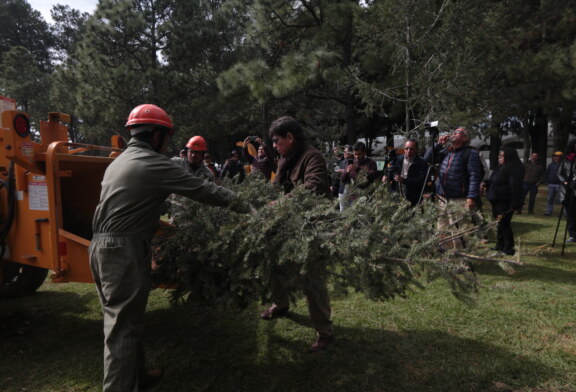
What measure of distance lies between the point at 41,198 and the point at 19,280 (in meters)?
2.08


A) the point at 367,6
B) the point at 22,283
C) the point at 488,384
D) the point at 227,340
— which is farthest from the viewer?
the point at 367,6

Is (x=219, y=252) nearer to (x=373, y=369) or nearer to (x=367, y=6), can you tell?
(x=373, y=369)

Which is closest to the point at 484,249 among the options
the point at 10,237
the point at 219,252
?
the point at 219,252

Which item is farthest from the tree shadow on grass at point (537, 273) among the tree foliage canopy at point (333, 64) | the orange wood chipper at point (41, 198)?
the orange wood chipper at point (41, 198)

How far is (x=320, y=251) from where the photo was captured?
7.14 feet

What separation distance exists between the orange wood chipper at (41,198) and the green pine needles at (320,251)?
1.28 m

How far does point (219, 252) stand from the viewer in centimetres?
243

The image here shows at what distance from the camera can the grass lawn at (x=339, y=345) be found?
2.87m

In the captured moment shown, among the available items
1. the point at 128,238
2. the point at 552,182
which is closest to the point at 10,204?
the point at 128,238

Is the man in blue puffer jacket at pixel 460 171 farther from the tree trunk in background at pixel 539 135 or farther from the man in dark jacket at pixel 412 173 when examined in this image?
the tree trunk in background at pixel 539 135

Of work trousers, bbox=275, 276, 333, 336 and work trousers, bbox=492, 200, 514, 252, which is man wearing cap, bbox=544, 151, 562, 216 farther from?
work trousers, bbox=275, 276, 333, 336

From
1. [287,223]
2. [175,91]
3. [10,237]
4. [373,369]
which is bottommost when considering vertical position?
[373,369]

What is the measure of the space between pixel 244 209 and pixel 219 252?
334 mm

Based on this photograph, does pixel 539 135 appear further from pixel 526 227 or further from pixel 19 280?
pixel 19 280
